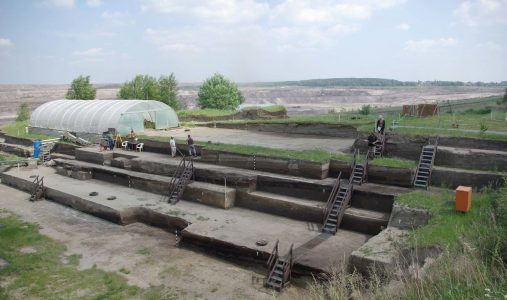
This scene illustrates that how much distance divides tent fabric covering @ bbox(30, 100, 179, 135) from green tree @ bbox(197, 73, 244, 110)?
2317 cm

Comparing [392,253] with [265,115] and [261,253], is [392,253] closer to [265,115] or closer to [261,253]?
[261,253]

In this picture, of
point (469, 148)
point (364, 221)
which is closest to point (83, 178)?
point (364, 221)

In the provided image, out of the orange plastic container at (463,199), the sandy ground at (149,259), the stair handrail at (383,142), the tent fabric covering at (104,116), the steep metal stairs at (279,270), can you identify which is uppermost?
the tent fabric covering at (104,116)

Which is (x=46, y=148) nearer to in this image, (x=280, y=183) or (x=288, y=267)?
(x=280, y=183)

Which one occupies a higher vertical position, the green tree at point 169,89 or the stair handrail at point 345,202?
the green tree at point 169,89

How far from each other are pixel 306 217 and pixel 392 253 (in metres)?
5.07

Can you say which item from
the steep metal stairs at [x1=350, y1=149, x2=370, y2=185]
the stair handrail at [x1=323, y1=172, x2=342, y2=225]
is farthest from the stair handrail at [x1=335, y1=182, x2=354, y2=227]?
the steep metal stairs at [x1=350, y1=149, x2=370, y2=185]

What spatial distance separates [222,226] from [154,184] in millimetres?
5873

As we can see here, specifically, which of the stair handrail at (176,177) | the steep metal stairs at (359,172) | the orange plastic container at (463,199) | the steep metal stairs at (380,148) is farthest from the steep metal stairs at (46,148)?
the orange plastic container at (463,199)

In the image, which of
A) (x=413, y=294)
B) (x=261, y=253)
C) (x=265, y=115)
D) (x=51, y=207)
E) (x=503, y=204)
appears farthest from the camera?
(x=265, y=115)

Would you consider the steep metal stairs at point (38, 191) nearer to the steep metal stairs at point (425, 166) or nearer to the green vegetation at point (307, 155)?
the green vegetation at point (307, 155)

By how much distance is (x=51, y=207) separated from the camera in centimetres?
1862

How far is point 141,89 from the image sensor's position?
50.7 meters

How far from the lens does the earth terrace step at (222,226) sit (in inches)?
478
